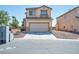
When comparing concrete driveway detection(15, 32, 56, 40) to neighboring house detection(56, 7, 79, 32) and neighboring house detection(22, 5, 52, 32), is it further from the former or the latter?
neighboring house detection(56, 7, 79, 32)

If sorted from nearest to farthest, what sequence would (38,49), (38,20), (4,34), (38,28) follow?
(38,49) < (4,34) < (38,28) < (38,20)

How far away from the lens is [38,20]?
21531 mm

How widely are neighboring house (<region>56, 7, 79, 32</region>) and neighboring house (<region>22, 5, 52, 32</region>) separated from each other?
5.27ft

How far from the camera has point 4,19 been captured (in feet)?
70.1

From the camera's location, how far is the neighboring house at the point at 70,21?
21795 millimetres

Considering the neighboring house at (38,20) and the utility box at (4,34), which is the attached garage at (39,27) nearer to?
the neighboring house at (38,20)

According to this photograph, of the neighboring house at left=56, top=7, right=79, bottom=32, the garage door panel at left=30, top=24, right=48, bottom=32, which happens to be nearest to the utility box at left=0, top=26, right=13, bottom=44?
the garage door panel at left=30, top=24, right=48, bottom=32

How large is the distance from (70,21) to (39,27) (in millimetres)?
4930

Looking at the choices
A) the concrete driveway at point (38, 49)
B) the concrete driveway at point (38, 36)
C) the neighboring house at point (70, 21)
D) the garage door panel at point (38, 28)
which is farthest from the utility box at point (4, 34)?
the neighboring house at point (70, 21)

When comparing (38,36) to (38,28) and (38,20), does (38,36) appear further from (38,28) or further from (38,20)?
(38,20)

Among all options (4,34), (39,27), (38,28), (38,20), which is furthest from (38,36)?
(4,34)

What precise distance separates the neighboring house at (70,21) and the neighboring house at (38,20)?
161 cm

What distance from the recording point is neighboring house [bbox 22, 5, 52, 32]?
2048 cm
